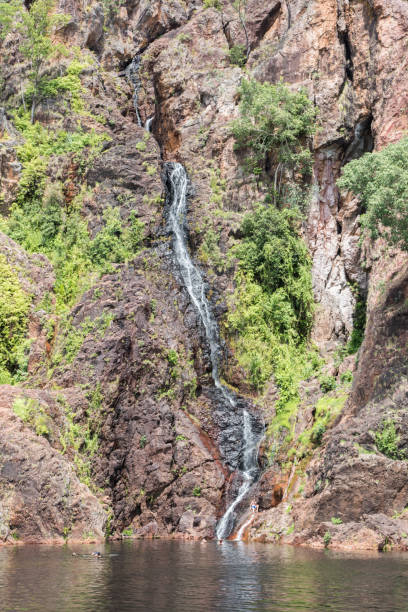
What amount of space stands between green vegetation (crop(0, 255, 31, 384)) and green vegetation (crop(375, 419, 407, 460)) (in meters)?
21.8

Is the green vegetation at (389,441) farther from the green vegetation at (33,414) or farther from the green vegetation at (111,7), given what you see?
the green vegetation at (111,7)

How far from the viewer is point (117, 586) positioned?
15.4 metres

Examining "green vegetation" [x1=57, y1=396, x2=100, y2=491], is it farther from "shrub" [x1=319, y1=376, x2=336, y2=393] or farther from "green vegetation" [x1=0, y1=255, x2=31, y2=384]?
"shrub" [x1=319, y1=376, x2=336, y2=393]

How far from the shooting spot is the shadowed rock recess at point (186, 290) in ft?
94.2

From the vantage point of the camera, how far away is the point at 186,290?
4269 centimetres

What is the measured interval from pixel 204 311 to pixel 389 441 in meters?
17.8

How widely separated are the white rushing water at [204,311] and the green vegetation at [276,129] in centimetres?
587

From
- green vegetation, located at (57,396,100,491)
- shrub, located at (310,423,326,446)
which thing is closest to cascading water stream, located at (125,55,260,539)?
shrub, located at (310,423,326,446)

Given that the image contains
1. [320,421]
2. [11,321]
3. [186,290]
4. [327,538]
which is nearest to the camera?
[327,538]

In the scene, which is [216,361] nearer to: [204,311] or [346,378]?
[204,311]

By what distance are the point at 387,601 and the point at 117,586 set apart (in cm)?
637

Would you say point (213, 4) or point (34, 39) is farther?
point (213, 4)

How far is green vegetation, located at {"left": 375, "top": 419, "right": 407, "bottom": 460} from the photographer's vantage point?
88.3 ft

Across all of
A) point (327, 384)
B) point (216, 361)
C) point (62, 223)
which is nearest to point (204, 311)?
point (216, 361)
